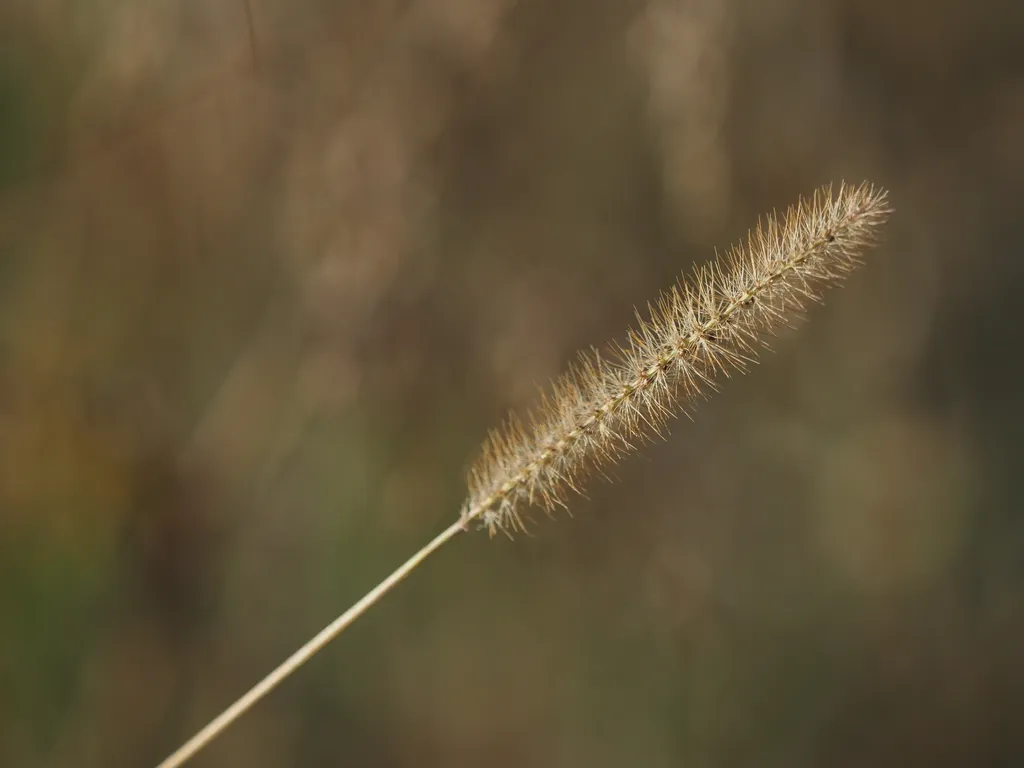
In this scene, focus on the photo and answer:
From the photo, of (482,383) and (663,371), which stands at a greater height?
(482,383)

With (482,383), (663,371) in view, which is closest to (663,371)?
(663,371)

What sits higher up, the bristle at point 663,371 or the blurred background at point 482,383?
the blurred background at point 482,383

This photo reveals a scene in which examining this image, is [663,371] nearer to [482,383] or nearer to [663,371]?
[663,371]

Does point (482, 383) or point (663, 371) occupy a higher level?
point (482, 383)

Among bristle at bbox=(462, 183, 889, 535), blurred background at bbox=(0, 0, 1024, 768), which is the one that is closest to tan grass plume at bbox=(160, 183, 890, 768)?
bristle at bbox=(462, 183, 889, 535)

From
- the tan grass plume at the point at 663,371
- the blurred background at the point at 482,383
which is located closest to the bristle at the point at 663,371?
the tan grass plume at the point at 663,371

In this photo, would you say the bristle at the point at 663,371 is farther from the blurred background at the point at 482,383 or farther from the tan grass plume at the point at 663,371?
the blurred background at the point at 482,383

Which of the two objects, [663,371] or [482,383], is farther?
[482,383]

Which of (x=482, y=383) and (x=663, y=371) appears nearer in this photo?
(x=663, y=371)

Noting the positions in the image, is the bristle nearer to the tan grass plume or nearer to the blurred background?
the tan grass plume
